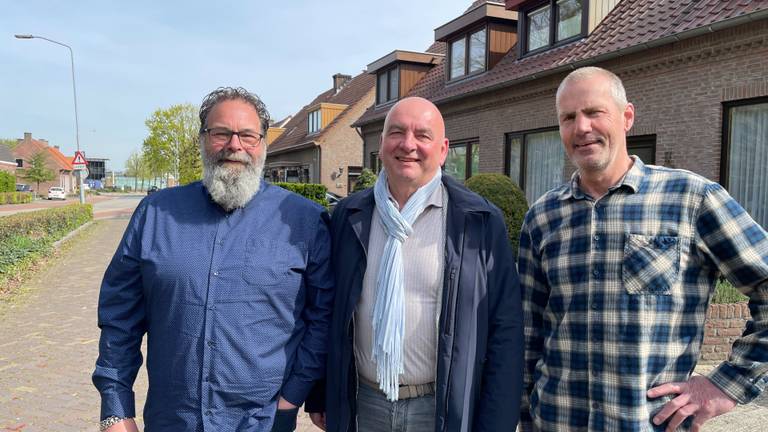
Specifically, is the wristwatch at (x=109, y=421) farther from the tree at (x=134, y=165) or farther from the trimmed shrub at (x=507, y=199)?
the tree at (x=134, y=165)

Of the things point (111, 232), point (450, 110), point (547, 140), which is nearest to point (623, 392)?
point (547, 140)

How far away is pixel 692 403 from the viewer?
1.99 meters

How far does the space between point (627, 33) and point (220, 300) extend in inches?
384

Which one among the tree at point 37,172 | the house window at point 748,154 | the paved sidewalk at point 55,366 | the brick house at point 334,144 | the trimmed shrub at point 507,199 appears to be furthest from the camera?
the tree at point 37,172

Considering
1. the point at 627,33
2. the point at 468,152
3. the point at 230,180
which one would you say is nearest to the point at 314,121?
the point at 468,152

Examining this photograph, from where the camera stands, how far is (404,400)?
7.63 feet

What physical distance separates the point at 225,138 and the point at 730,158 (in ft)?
26.6

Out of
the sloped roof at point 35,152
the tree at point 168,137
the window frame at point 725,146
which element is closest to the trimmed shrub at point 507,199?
the window frame at point 725,146

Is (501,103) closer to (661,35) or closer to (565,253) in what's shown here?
(661,35)

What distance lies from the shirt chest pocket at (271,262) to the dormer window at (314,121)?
27.2m

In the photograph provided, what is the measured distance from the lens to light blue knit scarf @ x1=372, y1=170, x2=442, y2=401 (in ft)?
7.36

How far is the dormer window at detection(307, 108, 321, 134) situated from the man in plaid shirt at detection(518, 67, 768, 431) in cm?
2738

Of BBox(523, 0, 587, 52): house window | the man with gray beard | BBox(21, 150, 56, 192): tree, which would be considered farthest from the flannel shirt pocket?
BBox(21, 150, 56, 192): tree

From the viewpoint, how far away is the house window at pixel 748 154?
758 centimetres
